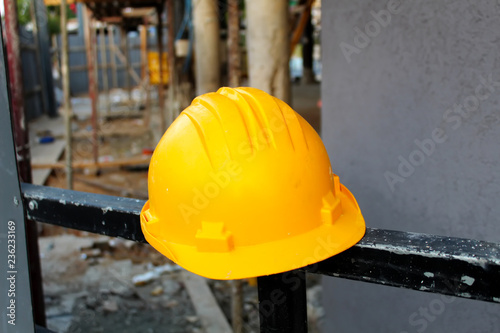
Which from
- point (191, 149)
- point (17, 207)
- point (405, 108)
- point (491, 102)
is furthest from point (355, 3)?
point (17, 207)

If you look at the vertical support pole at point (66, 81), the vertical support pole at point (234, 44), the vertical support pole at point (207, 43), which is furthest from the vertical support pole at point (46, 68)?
the vertical support pole at point (234, 44)

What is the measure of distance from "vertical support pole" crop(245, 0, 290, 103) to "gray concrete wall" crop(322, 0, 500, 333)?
890mm

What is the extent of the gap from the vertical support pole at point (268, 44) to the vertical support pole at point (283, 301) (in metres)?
2.13

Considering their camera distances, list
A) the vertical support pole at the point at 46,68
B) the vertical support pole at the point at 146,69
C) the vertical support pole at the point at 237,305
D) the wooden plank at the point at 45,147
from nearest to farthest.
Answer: the vertical support pole at the point at 237,305 < the wooden plank at the point at 45,147 < the vertical support pole at the point at 146,69 < the vertical support pole at the point at 46,68

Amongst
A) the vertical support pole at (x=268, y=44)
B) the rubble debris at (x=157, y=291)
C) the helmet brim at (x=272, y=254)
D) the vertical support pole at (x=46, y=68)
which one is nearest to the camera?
the helmet brim at (x=272, y=254)

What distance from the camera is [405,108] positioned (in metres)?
2.00

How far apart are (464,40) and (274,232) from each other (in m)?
1.21

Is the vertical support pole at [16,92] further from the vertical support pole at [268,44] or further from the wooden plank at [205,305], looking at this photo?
the wooden plank at [205,305]

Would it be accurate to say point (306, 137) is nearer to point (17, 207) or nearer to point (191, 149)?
point (191, 149)

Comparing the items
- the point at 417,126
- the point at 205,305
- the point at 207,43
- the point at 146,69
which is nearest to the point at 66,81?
the point at 207,43

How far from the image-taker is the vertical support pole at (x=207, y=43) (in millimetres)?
4762

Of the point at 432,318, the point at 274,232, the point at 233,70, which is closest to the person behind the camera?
the point at 274,232

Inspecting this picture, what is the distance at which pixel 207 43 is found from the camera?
4.90 metres

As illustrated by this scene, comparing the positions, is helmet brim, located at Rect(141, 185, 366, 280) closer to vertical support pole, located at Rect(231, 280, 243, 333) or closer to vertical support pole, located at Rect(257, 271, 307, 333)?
vertical support pole, located at Rect(257, 271, 307, 333)
